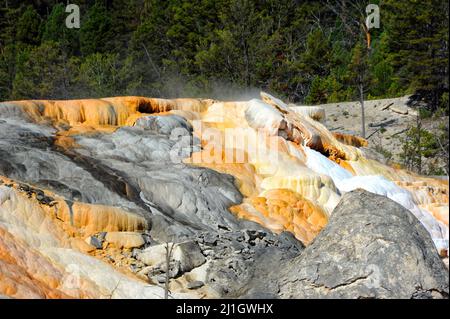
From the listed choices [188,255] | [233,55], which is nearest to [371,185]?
[188,255]

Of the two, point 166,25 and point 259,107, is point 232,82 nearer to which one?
point 166,25

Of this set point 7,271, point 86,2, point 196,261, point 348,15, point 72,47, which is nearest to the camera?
point 7,271

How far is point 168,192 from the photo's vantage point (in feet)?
47.7

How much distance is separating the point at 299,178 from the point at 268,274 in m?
5.91

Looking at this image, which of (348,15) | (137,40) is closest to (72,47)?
(137,40)

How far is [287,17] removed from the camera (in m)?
42.2

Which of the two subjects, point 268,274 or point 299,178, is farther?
point 299,178

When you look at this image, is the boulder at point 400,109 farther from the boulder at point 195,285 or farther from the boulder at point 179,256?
the boulder at point 195,285

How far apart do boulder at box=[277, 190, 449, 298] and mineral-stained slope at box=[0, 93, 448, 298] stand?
30 centimetres

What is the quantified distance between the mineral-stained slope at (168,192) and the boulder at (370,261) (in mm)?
300

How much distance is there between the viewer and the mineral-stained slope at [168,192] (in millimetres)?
11344

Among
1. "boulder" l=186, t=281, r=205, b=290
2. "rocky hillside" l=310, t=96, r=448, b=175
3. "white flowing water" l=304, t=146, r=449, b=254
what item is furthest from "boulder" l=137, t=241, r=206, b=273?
"rocky hillside" l=310, t=96, r=448, b=175

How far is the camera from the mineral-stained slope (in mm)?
11344

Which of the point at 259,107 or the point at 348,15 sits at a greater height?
the point at 348,15
